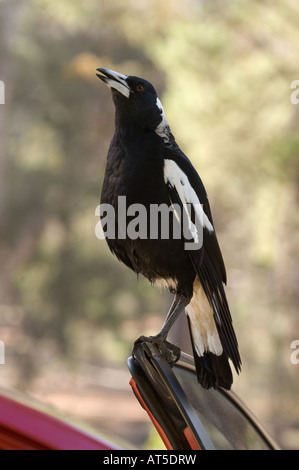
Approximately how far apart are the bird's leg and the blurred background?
6.07 m

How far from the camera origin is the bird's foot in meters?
2.05

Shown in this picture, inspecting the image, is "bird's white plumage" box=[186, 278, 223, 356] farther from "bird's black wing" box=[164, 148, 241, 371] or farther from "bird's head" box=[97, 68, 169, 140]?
"bird's head" box=[97, 68, 169, 140]

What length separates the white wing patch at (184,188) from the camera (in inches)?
85.7

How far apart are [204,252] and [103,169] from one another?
1374cm

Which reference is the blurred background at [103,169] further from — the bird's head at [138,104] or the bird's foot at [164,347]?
the bird's head at [138,104]

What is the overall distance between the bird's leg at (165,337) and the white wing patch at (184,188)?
28 centimetres

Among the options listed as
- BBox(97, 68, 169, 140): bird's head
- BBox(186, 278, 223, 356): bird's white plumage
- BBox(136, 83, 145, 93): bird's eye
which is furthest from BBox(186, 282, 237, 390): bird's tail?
BBox(136, 83, 145, 93): bird's eye

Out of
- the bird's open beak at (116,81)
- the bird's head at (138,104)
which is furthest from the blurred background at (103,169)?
the bird's open beak at (116,81)

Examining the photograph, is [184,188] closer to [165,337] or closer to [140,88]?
[140,88]

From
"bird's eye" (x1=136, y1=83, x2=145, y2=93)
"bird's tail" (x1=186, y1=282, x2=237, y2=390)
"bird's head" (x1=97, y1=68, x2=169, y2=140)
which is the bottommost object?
"bird's tail" (x1=186, y1=282, x2=237, y2=390)

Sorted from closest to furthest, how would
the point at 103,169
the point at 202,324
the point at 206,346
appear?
the point at 206,346 < the point at 202,324 < the point at 103,169

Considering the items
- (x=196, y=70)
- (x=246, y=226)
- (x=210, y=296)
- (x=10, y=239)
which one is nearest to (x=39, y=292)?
(x=10, y=239)

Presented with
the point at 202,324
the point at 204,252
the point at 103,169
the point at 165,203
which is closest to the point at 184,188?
the point at 165,203

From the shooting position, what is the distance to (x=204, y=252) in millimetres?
2230
